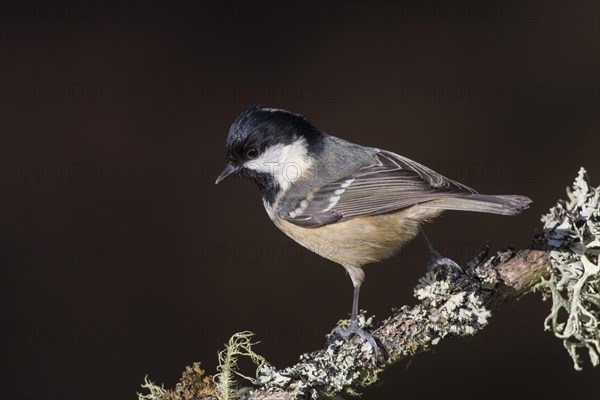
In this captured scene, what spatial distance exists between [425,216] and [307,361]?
810mm

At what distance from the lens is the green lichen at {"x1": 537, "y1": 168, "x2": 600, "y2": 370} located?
1.84 m

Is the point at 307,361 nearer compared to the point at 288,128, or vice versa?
the point at 307,361

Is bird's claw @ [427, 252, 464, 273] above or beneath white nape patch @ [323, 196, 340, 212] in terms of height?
beneath

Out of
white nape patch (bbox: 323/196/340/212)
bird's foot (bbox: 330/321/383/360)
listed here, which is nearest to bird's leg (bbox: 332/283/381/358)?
bird's foot (bbox: 330/321/383/360)

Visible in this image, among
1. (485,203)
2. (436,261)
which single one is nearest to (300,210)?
(436,261)

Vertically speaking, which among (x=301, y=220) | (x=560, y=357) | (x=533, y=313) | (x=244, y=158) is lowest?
(x=560, y=357)

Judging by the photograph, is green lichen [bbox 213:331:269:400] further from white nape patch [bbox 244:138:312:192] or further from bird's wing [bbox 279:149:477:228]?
white nape patch [bbox 244:138:312:192]

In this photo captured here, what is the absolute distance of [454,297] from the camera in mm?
1760

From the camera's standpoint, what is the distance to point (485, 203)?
2.01 meters

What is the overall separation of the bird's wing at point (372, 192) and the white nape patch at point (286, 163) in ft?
0.32

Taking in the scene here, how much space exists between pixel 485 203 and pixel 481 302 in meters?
0.35

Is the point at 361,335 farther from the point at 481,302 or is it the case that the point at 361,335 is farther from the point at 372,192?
the point at 372,192

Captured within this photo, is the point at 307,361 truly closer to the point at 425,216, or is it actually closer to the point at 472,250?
the point at 425,216

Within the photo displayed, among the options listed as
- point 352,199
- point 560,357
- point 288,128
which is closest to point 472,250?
point 560,357
